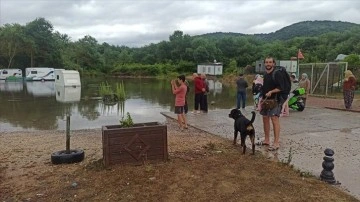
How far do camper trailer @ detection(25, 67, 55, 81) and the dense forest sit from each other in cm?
830

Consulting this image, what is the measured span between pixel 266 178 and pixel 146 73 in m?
61.2

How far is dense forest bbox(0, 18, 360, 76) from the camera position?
49928 mm

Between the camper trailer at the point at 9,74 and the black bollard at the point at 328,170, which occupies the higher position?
the camper trailer at the point at 9,74

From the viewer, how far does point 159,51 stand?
73000mm

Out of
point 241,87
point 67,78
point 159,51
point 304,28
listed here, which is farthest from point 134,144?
point 304,28

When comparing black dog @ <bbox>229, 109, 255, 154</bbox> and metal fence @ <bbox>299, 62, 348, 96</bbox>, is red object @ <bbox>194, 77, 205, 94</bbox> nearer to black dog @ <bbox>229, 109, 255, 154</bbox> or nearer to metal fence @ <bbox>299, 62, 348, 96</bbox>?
black dog @ <bbox>229, 109, 255, 154</bbox>

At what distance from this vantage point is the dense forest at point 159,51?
1966 inches

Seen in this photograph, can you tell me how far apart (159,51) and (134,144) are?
69165mm

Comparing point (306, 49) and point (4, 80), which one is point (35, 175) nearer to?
point (4, 80)

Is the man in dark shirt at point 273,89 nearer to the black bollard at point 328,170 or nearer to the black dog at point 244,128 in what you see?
the black dog at point 244,128

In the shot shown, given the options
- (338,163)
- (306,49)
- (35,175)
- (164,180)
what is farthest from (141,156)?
(306,49)

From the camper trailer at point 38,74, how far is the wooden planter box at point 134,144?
142 ft

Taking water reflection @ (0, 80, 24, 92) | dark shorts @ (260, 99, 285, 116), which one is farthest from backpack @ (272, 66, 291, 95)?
water reflection @ (0, 80, 24, 92)

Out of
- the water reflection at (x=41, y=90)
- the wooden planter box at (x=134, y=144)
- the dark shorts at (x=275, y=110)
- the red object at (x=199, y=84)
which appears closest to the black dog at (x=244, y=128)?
the dark shorts at (x=275, y=110)
